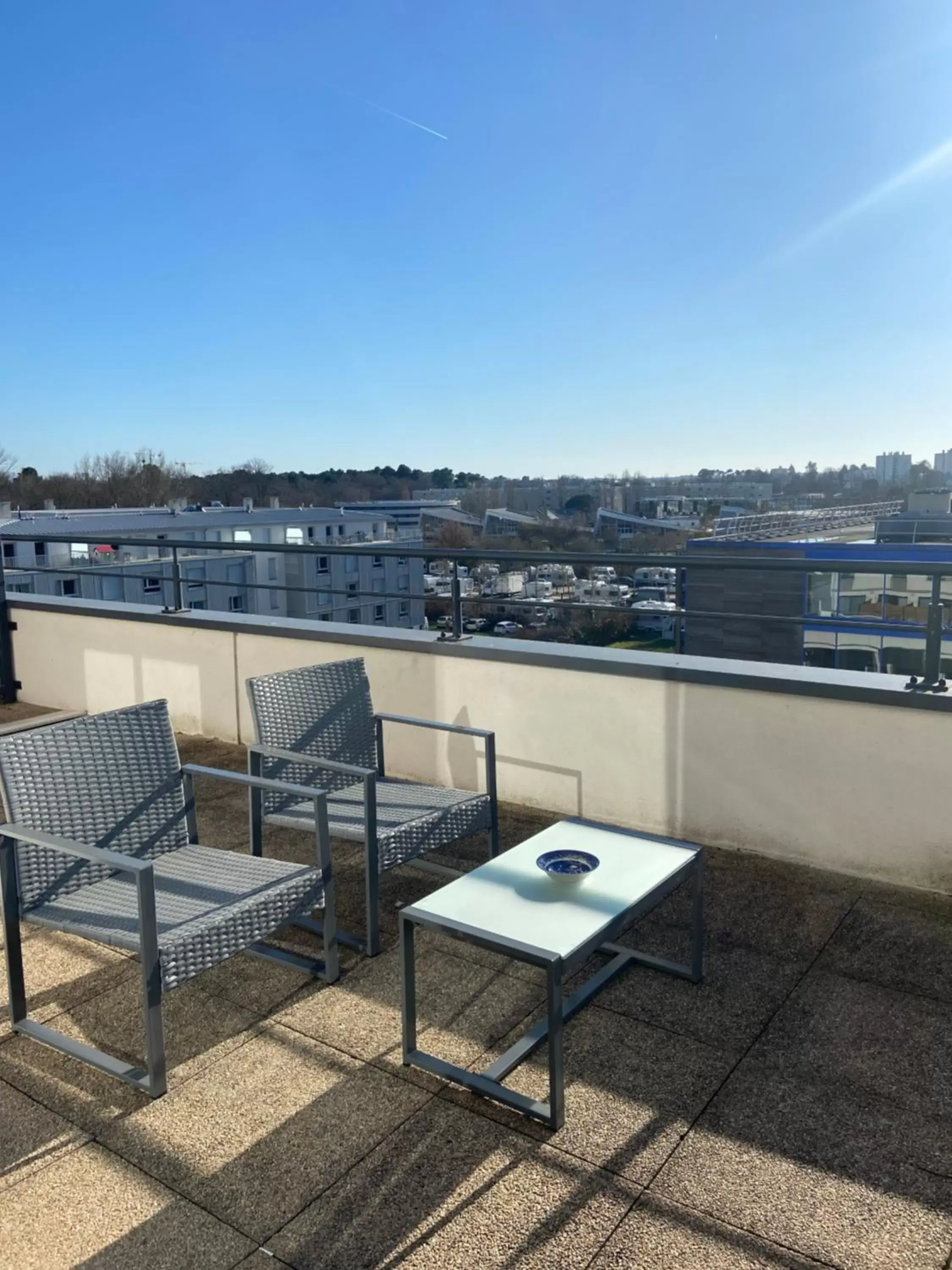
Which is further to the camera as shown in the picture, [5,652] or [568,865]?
[5,652]

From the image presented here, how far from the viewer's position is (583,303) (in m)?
25.0

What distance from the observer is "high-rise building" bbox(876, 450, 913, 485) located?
352 inches

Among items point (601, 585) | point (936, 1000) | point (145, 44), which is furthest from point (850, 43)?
point (936, 1000)

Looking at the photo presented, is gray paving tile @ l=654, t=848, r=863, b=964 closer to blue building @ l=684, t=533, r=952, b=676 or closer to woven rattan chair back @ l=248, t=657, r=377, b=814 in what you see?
blue building @ l=684, t=533, r=952, b=676

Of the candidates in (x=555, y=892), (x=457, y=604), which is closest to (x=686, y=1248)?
(x=555, y=892)

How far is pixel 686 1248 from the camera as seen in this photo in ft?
5.11

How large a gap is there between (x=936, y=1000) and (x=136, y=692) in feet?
14.1

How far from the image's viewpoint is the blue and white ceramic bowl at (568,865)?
7.02 feet

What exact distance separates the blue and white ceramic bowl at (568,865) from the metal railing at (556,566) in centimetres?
122

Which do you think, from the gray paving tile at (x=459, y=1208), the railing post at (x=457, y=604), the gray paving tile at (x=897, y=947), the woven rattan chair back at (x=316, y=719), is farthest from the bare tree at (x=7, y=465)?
the gray paving tile at (x=459, y=1208)

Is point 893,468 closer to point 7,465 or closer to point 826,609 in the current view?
point 826,609

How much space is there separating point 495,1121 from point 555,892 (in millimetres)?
493

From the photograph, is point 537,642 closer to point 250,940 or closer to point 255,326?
point 250,940

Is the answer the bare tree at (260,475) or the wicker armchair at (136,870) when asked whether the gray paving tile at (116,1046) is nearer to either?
the wicker armchair at (136,870)
